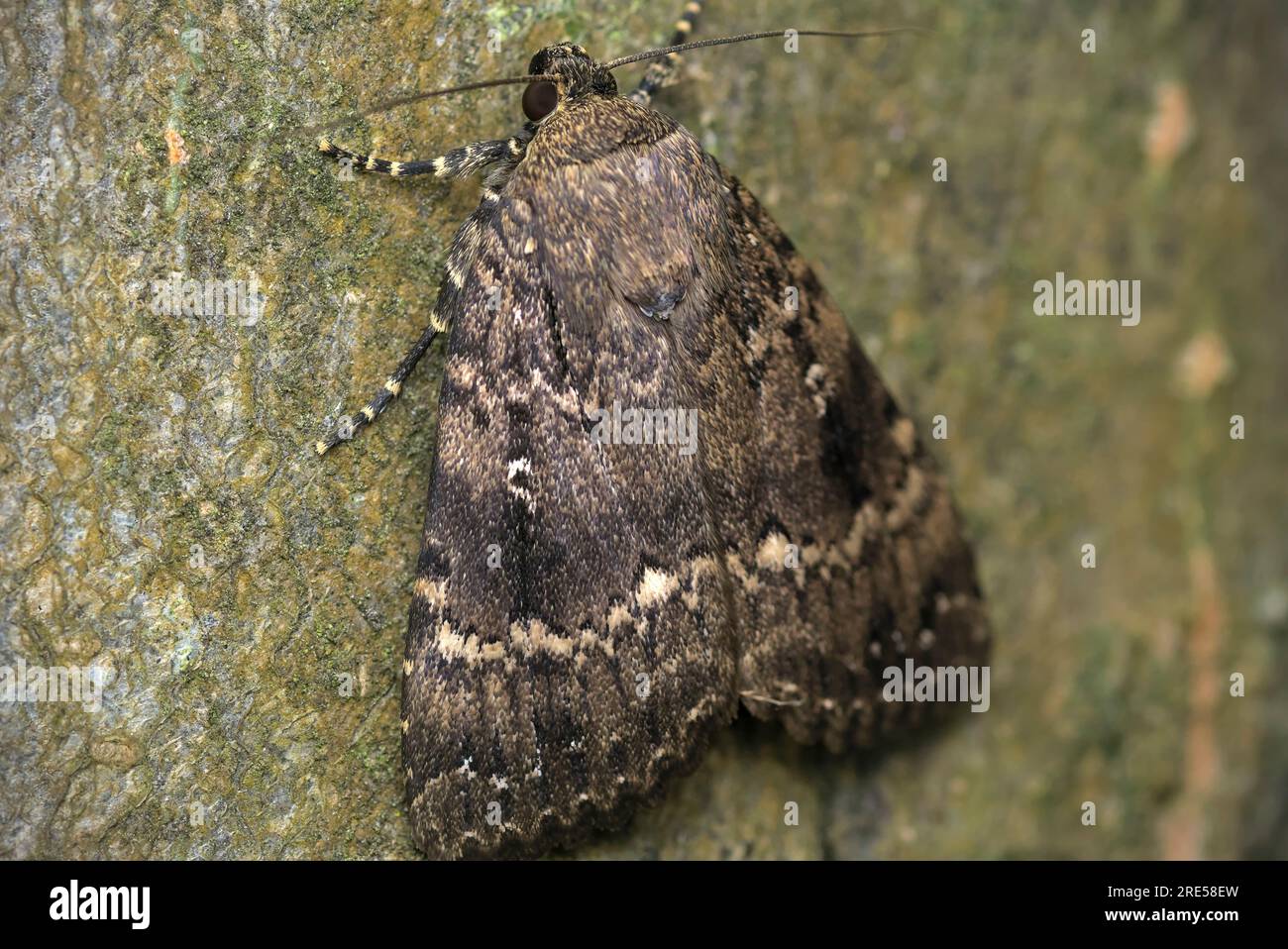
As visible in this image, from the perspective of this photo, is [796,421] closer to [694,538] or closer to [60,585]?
[694,538]

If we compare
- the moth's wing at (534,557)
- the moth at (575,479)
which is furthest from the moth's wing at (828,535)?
the moth's wing at (534,557)

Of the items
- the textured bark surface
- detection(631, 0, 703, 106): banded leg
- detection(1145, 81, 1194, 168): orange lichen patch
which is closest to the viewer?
the textured bark surface

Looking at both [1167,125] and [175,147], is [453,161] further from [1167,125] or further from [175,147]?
[1167,125]

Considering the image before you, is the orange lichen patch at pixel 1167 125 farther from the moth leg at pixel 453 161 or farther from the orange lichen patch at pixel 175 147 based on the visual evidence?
the orange lichen patch at pixel 175 147

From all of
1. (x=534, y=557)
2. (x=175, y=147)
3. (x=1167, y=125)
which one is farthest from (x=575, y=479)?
(x=1167, y=125)

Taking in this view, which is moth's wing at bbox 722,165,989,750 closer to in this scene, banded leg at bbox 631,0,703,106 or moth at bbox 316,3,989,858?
moth at bbox 316,3,989,858

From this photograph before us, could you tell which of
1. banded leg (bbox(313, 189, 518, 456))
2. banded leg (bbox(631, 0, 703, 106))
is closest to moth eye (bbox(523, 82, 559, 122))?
banded leg (bbox(313, 189, 518, 456))
